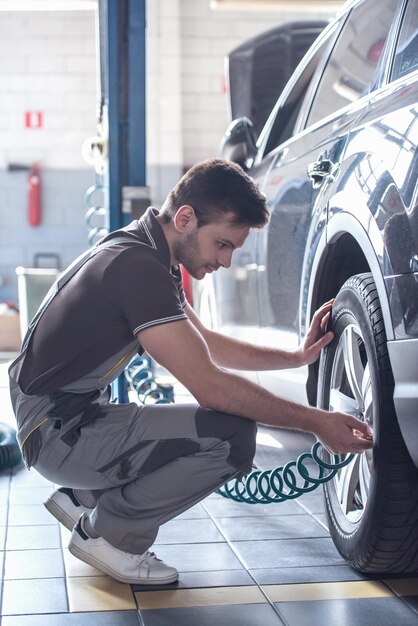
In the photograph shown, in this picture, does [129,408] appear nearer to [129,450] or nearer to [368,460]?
[129,450]

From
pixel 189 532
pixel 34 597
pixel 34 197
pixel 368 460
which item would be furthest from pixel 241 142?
pixel 34 197

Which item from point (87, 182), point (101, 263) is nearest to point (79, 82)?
point (87, 182)

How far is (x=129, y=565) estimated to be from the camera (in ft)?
7.95

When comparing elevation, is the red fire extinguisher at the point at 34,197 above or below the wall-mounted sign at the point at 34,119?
below

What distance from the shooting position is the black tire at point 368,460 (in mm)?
2184

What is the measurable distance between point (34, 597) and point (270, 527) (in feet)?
3.05

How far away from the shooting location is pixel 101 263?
7.78 feet

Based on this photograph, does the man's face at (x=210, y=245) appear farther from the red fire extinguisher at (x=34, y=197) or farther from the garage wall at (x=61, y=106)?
the red fire extinguisher at (x=34, y=197)

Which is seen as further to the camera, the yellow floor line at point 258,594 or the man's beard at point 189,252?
the man's beard at point 189,252

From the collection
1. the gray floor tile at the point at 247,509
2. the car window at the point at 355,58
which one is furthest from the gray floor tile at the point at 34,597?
the car window at the point at 355,58

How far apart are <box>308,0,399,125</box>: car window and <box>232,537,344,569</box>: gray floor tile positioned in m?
1.43

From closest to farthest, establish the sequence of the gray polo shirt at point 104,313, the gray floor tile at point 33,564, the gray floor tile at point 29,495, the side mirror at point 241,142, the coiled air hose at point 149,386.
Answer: the gray polo shirt at point 104,313 < the gray floor tile at point 33,564 < the gray floor tile at point 29,495 < the side mirror at point 241,142 < the coiled air hose at point 149,386

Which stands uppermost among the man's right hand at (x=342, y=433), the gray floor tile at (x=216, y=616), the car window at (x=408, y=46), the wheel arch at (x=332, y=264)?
the car window at (x=408, y=46)

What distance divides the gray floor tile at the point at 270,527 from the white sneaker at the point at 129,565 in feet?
1.51
